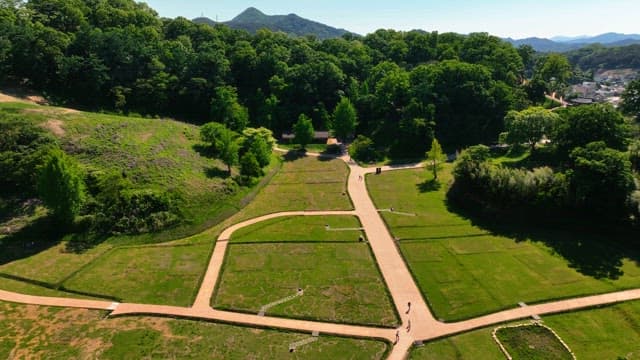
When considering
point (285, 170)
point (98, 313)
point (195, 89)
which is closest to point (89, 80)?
point (195, 89)

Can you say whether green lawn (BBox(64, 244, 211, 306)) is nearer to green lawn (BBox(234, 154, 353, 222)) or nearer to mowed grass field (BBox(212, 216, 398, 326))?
mowed grass field (BBox(212, 216, 398, 326))

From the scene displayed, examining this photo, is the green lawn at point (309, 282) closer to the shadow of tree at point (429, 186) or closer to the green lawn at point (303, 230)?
the green lawn at point (303, 230)

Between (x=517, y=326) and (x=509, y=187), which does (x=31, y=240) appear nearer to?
(x=517, y=326)

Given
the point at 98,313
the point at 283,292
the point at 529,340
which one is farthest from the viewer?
the point at 283,292

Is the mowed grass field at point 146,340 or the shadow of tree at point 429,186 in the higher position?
the shadow of tree at point 429,186

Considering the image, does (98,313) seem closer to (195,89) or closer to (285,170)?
(285,170)

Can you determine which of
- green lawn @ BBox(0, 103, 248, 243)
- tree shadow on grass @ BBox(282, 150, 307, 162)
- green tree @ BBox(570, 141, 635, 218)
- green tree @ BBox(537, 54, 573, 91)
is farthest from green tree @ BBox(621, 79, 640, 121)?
green lawn @ BBox(0, 103, 248, 243)

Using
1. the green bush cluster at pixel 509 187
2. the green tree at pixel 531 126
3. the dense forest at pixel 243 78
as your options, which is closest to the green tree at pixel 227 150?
the dense forest at pixel 243 78
